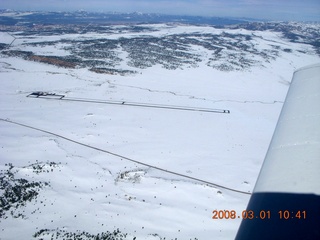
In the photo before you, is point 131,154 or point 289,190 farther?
point 131,154

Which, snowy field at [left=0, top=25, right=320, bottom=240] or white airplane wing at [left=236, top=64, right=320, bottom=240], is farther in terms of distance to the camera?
snowy field at [left=0, top=25, right=320, bottom=240]

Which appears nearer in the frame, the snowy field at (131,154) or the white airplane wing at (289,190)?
the white airplane wing at (289,190)

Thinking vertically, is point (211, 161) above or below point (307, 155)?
below

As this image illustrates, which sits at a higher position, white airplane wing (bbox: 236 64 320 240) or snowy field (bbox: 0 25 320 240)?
white airplane wing (bbox: 236 64 320 240)

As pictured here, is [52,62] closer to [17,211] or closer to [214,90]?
[214,90]

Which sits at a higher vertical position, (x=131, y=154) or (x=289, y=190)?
(x=289, y=190)

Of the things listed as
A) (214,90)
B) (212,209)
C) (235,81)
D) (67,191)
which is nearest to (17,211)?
(67,191)

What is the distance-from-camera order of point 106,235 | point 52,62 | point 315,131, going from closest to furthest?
point 315,131 → point 106,235 → point 52,62

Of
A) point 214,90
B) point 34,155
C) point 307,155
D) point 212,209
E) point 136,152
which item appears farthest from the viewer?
point 214,90
